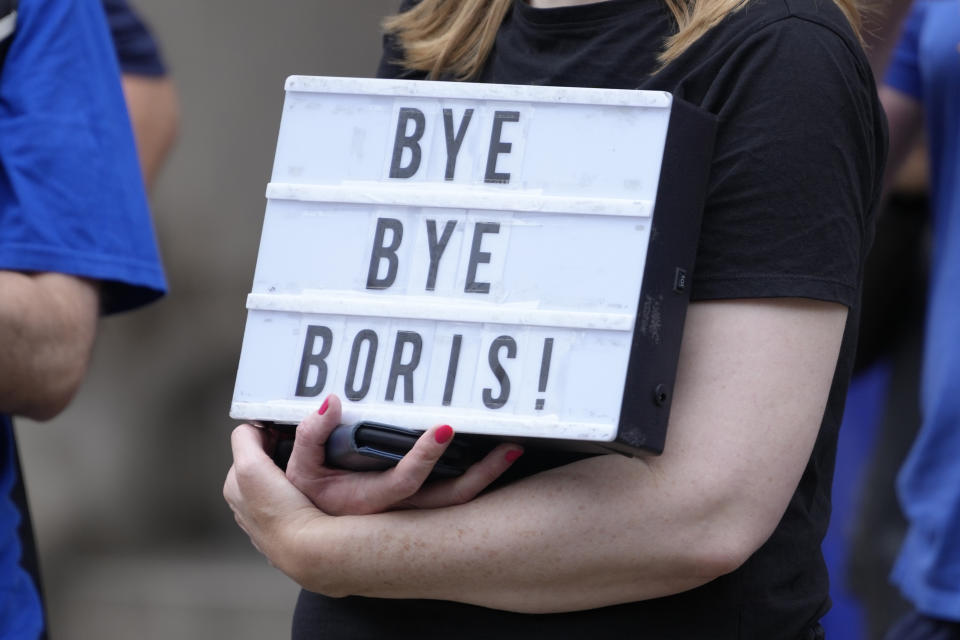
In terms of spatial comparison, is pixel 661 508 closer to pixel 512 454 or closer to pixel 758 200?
pixel 512 454

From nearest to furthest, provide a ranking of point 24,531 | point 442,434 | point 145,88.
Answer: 1. point 442,434
2. point 24,531
3. point 145,88

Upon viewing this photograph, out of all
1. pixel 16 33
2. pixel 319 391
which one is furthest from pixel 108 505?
pixel 319 391

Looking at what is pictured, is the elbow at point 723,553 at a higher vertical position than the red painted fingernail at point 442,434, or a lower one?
lower

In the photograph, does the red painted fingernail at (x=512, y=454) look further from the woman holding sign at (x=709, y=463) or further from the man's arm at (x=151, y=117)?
the man's arm at (x=151, y=117)

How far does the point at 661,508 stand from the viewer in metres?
1.29

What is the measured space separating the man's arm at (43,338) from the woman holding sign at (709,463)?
54 cm

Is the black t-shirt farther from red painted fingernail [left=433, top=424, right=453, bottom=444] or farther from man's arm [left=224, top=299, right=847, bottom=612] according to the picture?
red painted fingernail [left=433, top=424, right=453, bottom=444]

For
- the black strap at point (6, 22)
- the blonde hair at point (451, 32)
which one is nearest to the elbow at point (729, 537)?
the blonde hair at point (451, 32)

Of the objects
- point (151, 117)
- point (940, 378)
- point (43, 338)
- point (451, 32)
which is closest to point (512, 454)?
point (451, 32)

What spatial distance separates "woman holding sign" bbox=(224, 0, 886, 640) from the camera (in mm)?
1279

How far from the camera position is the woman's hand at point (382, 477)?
1.24 m

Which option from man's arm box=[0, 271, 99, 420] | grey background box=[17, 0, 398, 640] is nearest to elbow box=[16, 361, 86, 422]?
man's arm box=[0, 271, 99, 420]

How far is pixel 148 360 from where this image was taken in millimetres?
5074

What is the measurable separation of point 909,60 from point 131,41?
1.44m
